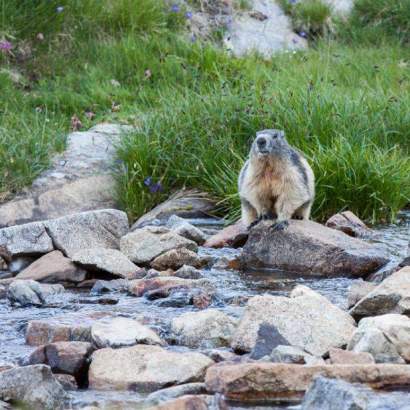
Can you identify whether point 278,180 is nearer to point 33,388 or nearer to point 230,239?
point 230,239

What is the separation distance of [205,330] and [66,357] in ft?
2.57

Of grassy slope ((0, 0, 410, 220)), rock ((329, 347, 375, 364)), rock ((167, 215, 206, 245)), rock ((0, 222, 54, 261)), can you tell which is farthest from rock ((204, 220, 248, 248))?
rock ((329, 347, 375, 364))

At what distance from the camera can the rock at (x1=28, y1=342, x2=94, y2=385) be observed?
4434mm

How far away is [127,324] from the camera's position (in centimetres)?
498

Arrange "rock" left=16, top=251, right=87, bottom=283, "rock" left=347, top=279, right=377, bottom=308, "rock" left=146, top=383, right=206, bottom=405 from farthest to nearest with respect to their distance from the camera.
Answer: "rock" left=16, top=251, right=87, bottom=283 < "rock" left=347, top=279, right=377, bottom=308 < "rock" left=146, top=383, right=206, bottom=405

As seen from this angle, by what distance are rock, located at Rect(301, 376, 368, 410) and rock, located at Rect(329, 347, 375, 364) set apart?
709 mm

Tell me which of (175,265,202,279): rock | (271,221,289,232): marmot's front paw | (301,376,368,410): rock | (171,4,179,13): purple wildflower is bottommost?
(175,265,202,279): rock

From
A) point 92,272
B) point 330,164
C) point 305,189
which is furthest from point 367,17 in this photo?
point 92,272

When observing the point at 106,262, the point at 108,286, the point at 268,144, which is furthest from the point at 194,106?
the point at 108,286

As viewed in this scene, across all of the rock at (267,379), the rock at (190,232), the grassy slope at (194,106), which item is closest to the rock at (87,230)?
the rock at (190,232)

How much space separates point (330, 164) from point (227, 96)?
62.2 inches

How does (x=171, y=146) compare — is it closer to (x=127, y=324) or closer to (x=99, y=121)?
(x=99, y=121)

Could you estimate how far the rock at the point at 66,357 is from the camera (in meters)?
4.43

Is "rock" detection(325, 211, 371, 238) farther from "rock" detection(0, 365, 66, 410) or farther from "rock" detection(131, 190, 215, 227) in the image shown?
"rock" detection(0, 365, 66, 410)
